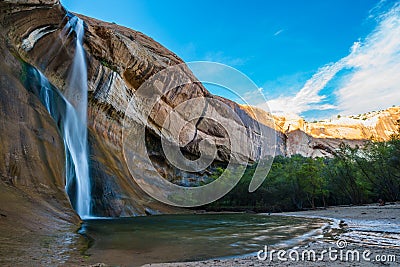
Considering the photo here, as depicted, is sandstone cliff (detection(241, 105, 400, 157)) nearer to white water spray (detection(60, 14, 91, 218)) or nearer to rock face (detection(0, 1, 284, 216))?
rock face (detection(0, 1, 284, 216))

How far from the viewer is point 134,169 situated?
29.6 m

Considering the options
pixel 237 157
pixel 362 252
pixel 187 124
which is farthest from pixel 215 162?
pixel 362 252

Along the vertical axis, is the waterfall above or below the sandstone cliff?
below

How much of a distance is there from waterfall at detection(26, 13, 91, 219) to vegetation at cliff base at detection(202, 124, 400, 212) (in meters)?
18.6

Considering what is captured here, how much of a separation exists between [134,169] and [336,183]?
23836 millimetres

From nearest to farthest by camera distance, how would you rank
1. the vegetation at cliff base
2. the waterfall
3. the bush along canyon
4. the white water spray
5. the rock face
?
1. the bush along canyon
2. the waterfall
3. the white water spray
4. the rock face
5. the vegetation at cliff base

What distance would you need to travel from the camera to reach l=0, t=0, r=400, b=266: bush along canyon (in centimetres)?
607

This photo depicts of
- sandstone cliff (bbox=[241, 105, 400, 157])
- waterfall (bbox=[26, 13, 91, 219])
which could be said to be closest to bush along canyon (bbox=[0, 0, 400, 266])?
waterfall (bbox=[26, 13, 91, 219])

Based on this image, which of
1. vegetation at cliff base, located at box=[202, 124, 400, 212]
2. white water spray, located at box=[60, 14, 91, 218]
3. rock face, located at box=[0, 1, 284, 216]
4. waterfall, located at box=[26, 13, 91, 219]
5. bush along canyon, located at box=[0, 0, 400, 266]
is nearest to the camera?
bush along canyon, located at box=[0, 0, 400, 266]

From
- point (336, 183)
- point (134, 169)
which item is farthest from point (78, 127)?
point (336, 183)

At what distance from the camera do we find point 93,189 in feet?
58.4

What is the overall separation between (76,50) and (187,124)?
79.3ft

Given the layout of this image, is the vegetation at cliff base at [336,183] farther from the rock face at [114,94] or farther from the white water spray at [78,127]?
the white water spray at [78,127]

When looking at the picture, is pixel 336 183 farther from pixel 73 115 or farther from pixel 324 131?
pixel 324 131
